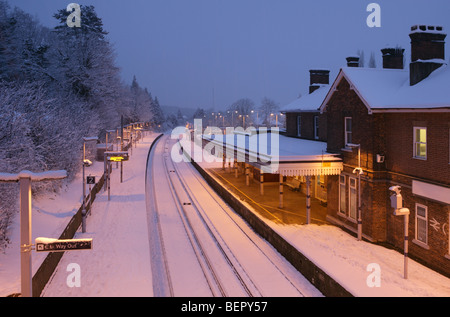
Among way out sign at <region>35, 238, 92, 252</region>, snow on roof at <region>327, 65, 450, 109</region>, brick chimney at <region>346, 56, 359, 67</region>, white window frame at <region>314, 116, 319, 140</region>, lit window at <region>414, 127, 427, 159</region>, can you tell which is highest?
brick chimney at <region>346, 56, 359, 67</region>

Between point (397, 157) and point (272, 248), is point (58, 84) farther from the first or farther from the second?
point (397, 157)

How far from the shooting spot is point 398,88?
60.3 ft

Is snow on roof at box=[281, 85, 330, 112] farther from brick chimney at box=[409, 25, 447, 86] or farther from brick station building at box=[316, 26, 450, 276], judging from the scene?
brick chimney at box=[409, 25, 447, 86]

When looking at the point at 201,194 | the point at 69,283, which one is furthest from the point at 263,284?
the point at 201,194

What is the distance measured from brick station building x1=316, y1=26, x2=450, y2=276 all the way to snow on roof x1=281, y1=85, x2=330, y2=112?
8.28 metres

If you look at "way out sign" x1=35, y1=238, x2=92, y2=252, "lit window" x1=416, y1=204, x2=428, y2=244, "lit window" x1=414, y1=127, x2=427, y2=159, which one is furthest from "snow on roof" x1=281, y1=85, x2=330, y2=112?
"way out sign" x1=35, y1=238, x2=92, y2=252

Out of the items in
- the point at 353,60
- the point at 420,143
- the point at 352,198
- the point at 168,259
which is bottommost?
the point at 168,259

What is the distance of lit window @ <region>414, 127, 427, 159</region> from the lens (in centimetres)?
1560

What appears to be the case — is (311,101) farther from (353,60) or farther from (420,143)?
(420,143)

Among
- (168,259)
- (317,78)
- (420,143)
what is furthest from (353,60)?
(168,259)

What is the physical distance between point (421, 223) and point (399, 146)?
335cm

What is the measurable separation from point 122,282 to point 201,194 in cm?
1865

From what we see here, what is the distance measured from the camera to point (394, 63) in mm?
23109
